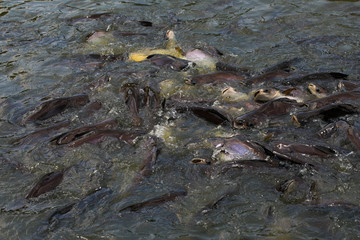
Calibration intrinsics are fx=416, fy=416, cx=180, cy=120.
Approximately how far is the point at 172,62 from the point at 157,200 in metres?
Answer: 3.71

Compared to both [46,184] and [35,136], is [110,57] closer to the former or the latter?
[35,136]

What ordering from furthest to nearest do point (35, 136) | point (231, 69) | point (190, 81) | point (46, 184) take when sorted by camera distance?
point (231, 69) → point (190, 81) → point (35, 136) → point (46, 184)

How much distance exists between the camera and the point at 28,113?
6555 mm

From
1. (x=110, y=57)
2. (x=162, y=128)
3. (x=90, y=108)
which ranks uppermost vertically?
(x=110, y=57)

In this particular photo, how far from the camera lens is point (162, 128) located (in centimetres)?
616

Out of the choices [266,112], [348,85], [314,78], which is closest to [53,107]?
[266,112]

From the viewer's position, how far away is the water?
4.50m

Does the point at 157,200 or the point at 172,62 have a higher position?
the point at 172,62

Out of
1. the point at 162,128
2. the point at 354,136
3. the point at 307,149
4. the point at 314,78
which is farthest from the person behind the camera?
the point at 314,78

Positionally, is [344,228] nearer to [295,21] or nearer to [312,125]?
[312,125]

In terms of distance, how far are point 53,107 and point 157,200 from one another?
280cm

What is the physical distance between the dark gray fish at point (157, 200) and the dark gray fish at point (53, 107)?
102 inches

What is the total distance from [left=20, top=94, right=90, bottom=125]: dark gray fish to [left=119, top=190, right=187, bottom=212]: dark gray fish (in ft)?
8.49

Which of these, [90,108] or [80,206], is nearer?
[80,206]
